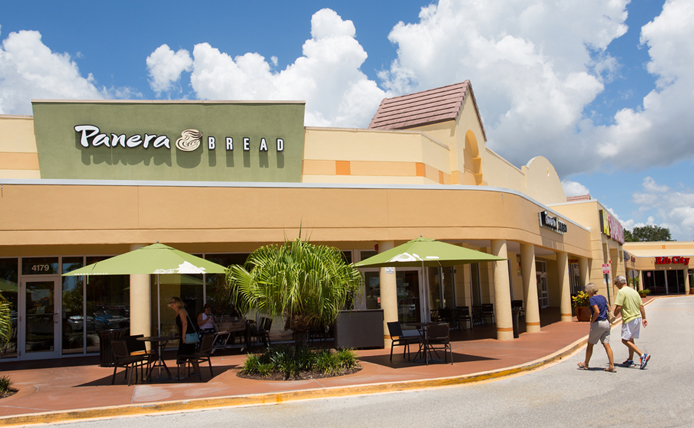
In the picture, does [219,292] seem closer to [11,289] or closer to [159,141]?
[159,141]

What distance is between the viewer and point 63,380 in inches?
463

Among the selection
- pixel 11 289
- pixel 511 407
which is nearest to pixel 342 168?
pixel 11 289

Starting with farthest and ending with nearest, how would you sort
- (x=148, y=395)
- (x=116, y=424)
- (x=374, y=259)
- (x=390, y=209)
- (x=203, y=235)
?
(x=390, y=209) → (x=203, y=235) → (x=374, y=259) → (x=148, y=395) → (x=116, y=424)

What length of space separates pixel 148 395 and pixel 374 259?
18.0 ft

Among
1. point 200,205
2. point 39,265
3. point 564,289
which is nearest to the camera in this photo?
point 200,205

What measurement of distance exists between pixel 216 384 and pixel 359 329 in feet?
18.3

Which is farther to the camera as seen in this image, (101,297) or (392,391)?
(101,297)

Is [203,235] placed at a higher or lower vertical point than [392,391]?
higher

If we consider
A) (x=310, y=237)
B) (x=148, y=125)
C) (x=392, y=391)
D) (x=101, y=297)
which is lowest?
(x=392, y=391)

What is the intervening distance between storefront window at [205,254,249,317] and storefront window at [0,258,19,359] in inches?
205

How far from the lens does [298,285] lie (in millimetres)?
10570

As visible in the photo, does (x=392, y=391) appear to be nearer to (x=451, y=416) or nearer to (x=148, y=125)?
(x=451, y=416)

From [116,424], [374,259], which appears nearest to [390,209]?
[374,259]

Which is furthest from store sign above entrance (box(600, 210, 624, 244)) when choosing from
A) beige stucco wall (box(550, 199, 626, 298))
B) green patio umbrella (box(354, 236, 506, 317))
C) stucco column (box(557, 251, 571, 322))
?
green patio umbrella (box(354, 236, 506, 317))
